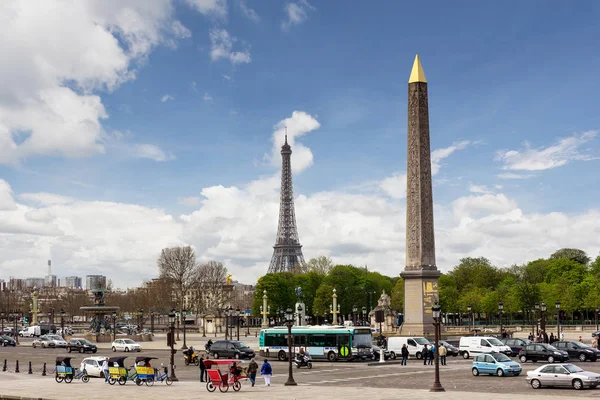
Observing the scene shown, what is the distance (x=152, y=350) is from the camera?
6825cm

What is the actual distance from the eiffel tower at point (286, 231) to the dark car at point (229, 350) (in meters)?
139

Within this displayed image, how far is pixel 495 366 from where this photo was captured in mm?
37156

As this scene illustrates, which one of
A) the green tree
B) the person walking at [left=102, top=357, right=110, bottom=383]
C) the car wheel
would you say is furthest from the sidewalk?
the green tree

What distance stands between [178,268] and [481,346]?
59.3 metres

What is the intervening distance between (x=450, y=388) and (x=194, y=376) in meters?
16.1

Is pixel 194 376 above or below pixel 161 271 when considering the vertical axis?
below

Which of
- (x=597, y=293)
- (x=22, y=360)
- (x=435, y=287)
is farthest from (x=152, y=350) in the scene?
(x=597, y=293)

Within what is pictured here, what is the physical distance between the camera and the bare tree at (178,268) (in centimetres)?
10156

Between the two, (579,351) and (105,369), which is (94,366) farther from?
(579,351)

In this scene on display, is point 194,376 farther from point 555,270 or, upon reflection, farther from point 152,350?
point 555,270

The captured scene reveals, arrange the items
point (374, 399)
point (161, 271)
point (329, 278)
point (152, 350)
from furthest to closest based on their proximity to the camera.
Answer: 1. point (329, 278)
2. point (161, 271)
3. point (152, 350)
4. point (374, 399)

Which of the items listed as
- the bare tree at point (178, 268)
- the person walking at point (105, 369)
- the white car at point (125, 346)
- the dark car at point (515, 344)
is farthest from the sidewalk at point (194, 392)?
the bare tree at point (178, 268)

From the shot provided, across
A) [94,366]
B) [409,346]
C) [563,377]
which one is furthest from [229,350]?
[563,377]

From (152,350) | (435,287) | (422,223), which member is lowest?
(152,350)
